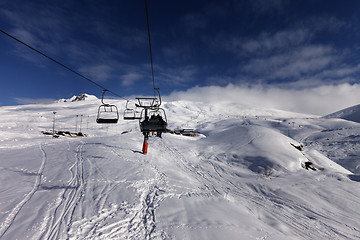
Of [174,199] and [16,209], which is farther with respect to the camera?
[174,199]

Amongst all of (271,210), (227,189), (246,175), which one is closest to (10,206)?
(227,189)

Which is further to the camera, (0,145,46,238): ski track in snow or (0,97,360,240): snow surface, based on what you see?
(0,97,360,240): snow surface

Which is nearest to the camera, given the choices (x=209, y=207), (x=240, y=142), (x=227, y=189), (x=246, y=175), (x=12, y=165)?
(x=209, y=207)

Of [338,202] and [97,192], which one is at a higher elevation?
[97,192]

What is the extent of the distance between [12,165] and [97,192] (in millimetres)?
8954

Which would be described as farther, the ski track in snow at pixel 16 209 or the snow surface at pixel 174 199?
the snow surface at pixel 174 199

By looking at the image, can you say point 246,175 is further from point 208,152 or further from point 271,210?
point 208,152

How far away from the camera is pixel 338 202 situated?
8.05 m

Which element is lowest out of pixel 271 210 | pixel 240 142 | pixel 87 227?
pixel 271 210

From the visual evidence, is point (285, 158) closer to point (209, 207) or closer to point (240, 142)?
point (240, 142)

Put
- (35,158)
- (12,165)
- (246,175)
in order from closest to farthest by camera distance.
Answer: (12,165) < (246,175) < (35,158)

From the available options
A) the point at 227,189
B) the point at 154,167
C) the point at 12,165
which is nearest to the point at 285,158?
the point at 227,189

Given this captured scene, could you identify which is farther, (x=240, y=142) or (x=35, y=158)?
(x=240, y=142)

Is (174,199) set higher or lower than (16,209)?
lower
